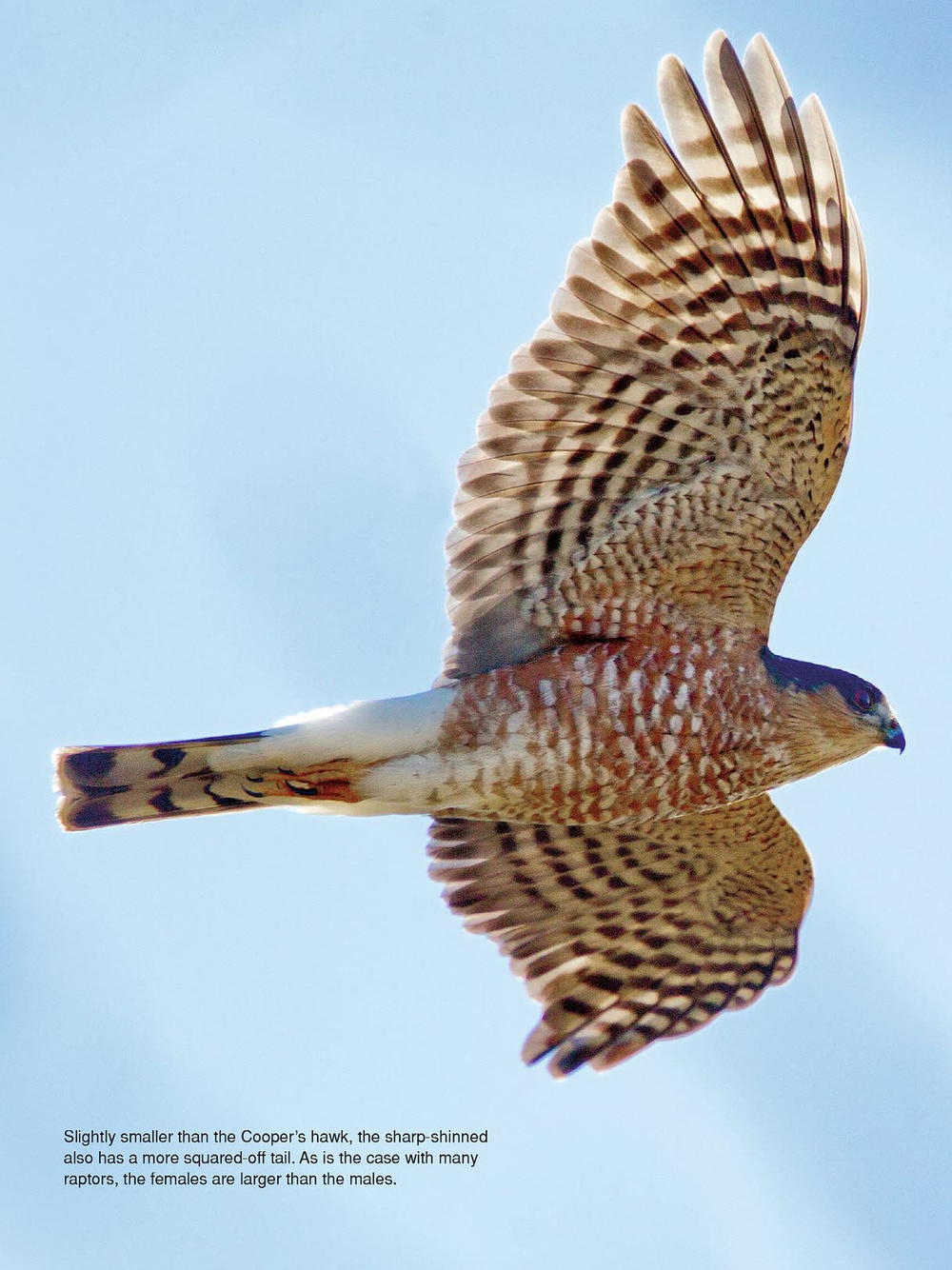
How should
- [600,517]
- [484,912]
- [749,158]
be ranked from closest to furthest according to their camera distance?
[749,158] → [600,517] → [484,912]

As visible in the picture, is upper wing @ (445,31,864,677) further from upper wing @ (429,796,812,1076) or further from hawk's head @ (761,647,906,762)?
upper wing @ (429,796,812,1076)

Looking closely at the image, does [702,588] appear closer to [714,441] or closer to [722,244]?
[714,441]

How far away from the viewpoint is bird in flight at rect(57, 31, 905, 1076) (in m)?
7.15

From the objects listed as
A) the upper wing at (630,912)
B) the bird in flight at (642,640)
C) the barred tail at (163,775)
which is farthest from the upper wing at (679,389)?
the upper wing at (630,912)

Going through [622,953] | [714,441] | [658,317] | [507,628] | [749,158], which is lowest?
[622,953]

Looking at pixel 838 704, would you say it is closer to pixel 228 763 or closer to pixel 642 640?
pixel 642 640

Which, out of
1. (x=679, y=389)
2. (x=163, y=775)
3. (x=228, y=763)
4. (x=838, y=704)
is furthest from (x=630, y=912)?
(x=679, y=389)

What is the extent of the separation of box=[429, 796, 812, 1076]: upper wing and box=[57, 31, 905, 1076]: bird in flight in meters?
0.01

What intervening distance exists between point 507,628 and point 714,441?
129cm

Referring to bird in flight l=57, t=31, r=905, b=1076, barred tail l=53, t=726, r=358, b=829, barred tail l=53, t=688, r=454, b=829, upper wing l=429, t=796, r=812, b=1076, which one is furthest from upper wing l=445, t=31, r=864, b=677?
upper wing l=429, t=796, r=812, b=1076

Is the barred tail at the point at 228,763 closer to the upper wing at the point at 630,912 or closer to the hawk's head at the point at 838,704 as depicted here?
the upper wing at the point at 630,912

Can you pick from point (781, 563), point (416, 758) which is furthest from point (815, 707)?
point (416, 758)

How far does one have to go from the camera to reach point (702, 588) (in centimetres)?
786

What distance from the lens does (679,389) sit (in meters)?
7.31
